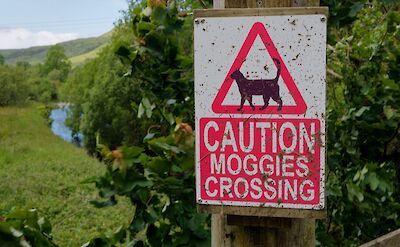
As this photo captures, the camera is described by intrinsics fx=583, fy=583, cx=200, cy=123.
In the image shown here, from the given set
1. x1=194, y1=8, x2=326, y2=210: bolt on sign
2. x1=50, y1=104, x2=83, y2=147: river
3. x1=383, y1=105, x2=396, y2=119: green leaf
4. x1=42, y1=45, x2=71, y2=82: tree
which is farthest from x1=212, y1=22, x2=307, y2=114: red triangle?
x1=42, y1=45, x2=71, y2=82: tree

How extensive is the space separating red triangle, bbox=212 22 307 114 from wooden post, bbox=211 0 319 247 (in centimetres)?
9

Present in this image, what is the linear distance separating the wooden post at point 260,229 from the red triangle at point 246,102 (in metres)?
0.09

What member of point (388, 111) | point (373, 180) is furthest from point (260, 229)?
point (388, 111)

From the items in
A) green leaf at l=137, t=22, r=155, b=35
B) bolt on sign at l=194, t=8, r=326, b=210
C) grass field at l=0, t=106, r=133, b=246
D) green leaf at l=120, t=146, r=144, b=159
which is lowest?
grass field at l=0, t=106, r=133, b=246

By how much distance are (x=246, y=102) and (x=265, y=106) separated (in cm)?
4

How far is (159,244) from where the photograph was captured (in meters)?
1.79

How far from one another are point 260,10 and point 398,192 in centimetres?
198

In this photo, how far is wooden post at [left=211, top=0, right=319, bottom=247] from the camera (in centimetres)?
126

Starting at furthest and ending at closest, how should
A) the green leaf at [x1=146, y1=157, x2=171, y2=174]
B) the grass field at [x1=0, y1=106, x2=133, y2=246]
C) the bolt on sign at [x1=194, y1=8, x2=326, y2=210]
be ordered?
the grass field at [x1=0, y1=106, x2=133, y2=246] < the green leaf at [x1=146, y1=157, x2=171, y2=174] < the bolt on sign at [x1=194, y1=8, x2=326, y2=210]

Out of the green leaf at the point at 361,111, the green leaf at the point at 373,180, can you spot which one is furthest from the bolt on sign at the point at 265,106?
the green leaf at the point at 361,111

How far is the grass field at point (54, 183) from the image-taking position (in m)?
10.7

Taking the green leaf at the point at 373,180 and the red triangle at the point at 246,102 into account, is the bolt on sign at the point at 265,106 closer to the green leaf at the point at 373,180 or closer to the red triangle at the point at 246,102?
the red triangle at the point at 246,102

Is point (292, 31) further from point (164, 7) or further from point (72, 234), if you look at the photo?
point (72, 234)

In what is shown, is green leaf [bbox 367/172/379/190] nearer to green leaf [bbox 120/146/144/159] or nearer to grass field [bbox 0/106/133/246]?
green leaf [bbox 120/146/144/159]
